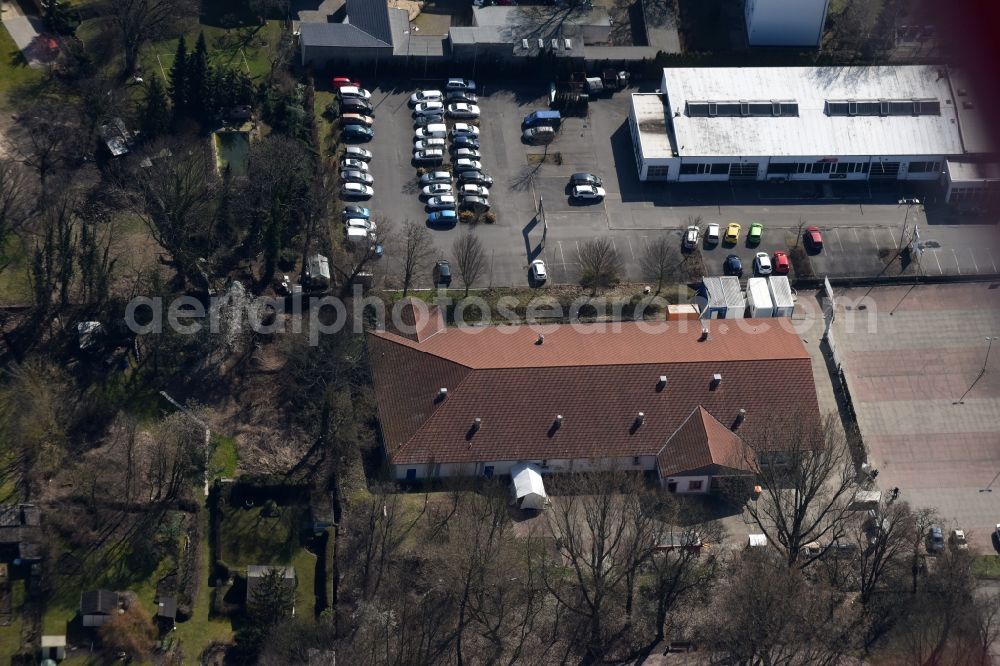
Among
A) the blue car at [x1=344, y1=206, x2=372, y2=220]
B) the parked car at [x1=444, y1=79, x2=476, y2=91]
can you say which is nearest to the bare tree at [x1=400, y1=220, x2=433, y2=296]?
the blue car at [x1=344, y1=206, x2=372, y2=220]

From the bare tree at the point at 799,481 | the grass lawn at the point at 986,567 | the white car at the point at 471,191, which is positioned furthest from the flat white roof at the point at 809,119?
the grass lawn at the point at 986,567

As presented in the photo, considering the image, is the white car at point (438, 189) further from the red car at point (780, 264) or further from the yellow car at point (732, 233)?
the red car at point (780, 264)

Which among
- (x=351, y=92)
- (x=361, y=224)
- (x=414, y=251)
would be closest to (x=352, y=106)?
(x=351, y=92)

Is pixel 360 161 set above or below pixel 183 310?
above

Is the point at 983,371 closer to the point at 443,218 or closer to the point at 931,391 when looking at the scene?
the point at 931,391

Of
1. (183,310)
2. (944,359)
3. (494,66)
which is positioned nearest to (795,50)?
(494,66)

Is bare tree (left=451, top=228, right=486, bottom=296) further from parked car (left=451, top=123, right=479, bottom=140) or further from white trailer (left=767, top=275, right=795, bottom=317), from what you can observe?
white trailer (left=767, top=275, right=795, bottom=317)

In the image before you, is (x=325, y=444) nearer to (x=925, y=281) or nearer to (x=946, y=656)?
(x=946, y=656)
